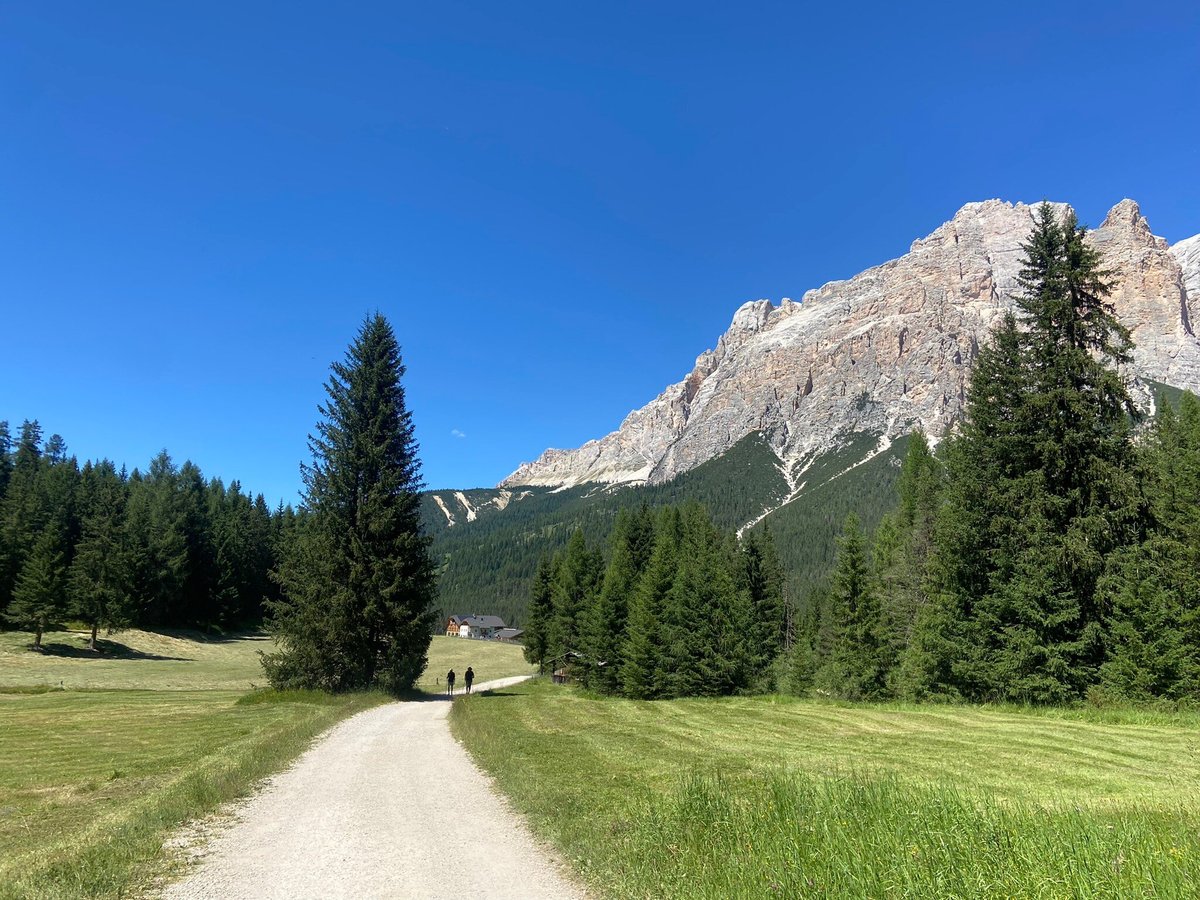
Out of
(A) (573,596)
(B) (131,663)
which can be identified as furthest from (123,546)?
(A) (573,596)

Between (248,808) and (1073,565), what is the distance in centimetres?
2324

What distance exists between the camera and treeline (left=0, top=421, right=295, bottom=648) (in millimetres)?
57584

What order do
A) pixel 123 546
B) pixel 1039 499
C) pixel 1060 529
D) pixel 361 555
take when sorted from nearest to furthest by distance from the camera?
pixel 1039 499 → pixel 1060 529 → pixel 361 555 → pixel 123 546

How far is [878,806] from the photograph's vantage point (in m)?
6.76

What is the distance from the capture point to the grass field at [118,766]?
6766mm

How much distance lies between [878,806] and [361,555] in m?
25.4

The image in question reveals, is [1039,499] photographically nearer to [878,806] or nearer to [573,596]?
[878,806]

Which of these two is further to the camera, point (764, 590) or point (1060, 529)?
point (764, 590)

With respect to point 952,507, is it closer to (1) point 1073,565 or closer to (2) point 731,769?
(1) point 1073,565

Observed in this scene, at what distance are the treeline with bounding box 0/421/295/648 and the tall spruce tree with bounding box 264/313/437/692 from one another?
78.7ft

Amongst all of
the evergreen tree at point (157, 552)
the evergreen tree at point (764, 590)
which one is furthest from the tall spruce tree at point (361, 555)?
the evergreen tree at point (157, 552)

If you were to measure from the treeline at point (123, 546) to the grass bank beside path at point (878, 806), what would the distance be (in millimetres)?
44542

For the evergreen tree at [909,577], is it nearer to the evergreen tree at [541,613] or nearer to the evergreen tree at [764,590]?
the evergreen tree at [764,590]

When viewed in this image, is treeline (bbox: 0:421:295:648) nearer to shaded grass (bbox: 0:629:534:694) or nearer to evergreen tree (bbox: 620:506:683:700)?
shaded grass (bbox: 0:629:534:694)
